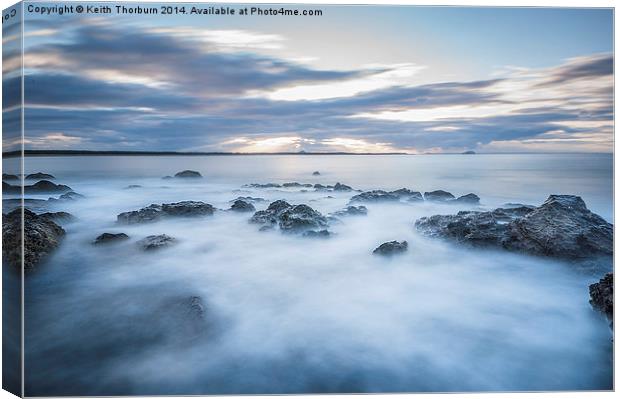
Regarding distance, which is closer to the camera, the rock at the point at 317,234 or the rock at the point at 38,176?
the rock at the point at 38,176

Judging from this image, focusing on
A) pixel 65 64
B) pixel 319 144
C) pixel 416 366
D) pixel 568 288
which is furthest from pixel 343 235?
pixel 65 64

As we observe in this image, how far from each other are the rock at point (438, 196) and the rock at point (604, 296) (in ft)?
5.54

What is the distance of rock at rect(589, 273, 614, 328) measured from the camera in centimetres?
433

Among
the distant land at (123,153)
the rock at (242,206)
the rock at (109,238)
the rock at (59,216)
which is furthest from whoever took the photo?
the rock at (242,206)

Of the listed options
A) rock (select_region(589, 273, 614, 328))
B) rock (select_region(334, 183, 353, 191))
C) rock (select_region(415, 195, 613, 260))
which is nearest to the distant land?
rock (select_region(334, 183, 353, 191))

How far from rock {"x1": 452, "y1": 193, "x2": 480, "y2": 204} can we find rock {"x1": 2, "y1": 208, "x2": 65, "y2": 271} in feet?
14.3

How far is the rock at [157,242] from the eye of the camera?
4.53m

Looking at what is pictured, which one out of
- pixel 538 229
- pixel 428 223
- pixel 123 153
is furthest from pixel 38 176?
pixel 538 229

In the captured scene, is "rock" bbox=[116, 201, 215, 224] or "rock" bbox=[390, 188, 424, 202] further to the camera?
"rock" bbox=[390, 188, 424, 202]

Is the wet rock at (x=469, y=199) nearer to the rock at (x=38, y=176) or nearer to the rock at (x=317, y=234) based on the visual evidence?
the rock at (x=317, y=234)

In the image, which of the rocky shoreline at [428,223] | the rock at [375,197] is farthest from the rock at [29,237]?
the rock at [375,197]

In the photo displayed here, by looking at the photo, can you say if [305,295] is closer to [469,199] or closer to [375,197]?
[375,197]

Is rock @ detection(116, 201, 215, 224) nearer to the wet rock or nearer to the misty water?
the misty water

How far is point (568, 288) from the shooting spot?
4.46m
